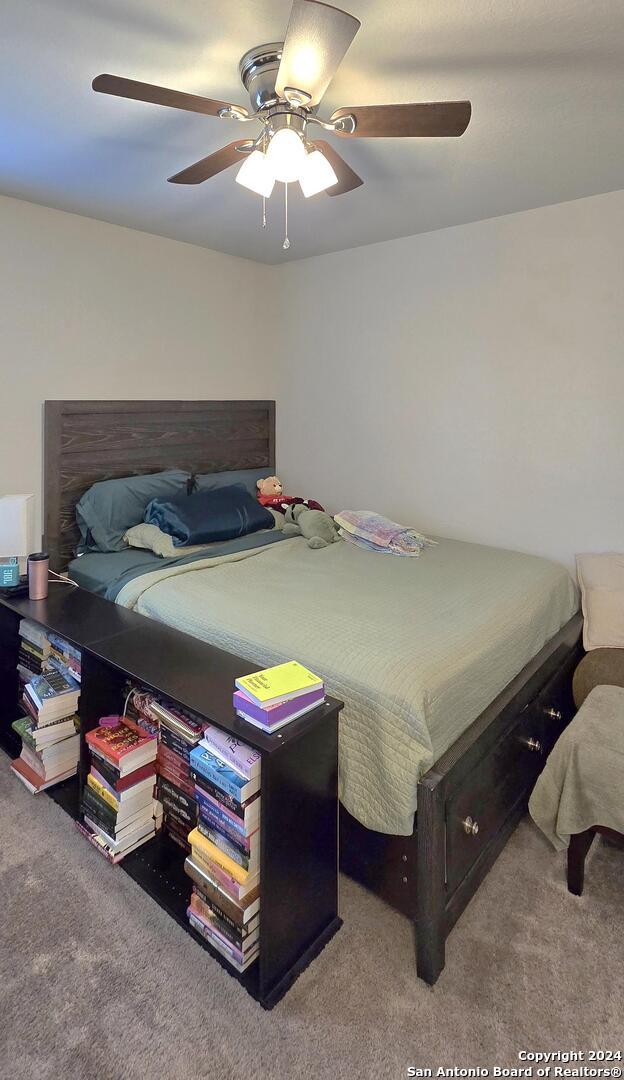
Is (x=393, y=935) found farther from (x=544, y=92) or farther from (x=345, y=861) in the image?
(x=544, y=92)

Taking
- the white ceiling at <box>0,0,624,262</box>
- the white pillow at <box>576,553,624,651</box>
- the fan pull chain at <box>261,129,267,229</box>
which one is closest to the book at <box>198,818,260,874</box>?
the white pillow at <box>576,553,624,651</box>

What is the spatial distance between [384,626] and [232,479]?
199 centimetres

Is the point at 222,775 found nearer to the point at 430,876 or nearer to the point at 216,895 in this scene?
the point at 216,895

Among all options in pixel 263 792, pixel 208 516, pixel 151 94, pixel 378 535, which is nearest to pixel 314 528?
pixel 378 535

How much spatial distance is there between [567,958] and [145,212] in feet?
10.8

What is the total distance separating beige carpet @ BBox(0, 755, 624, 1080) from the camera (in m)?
1.23

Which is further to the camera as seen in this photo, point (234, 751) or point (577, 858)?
point (577, 858)

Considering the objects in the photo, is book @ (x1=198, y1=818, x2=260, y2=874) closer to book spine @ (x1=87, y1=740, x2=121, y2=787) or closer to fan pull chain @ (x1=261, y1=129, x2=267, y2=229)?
book spine @ (x1=87, y1=740, x2=121, y2=787)

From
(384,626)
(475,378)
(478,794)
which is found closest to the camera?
(478,794)

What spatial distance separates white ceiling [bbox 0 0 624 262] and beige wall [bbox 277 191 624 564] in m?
0.27

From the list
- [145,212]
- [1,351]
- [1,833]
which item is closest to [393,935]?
[1,833]

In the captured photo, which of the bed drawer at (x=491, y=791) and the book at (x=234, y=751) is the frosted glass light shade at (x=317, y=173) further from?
the bed drawer at (x=491, y=791)

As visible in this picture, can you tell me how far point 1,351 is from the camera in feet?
8.48

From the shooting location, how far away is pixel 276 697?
4.20 feet
